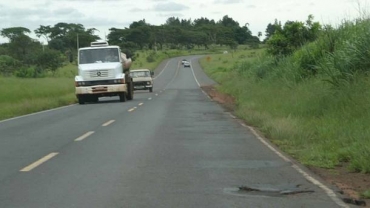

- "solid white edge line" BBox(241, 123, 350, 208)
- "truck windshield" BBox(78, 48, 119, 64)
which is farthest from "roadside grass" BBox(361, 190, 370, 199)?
"truck windshield" BBox(78, 48, 119, 64)

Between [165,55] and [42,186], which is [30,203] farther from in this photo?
[165,55]

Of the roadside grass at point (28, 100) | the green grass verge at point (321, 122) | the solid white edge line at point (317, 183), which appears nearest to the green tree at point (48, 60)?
the roadside grass at point (28, 100)

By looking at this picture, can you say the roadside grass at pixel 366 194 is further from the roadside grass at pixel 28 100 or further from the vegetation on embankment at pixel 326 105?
the roadside grass at pixel 28 100

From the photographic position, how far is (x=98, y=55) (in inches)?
1272

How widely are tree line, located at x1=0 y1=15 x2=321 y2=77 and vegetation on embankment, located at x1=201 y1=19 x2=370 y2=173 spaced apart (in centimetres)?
831

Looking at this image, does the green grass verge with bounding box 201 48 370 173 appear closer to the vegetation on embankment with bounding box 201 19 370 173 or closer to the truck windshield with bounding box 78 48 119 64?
the vegetation on embankment with bounding box 201 19 370 173

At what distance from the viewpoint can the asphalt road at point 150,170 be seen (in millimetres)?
7801

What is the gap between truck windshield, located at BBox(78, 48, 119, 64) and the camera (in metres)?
32.1

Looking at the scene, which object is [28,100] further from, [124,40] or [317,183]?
[124,40]

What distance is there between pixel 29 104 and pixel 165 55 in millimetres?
110712

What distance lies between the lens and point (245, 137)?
1490cm

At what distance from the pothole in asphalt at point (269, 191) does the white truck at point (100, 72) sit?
2364cm

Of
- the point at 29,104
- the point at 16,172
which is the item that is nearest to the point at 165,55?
the point at 29,104

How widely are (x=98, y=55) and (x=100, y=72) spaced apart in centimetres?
122
